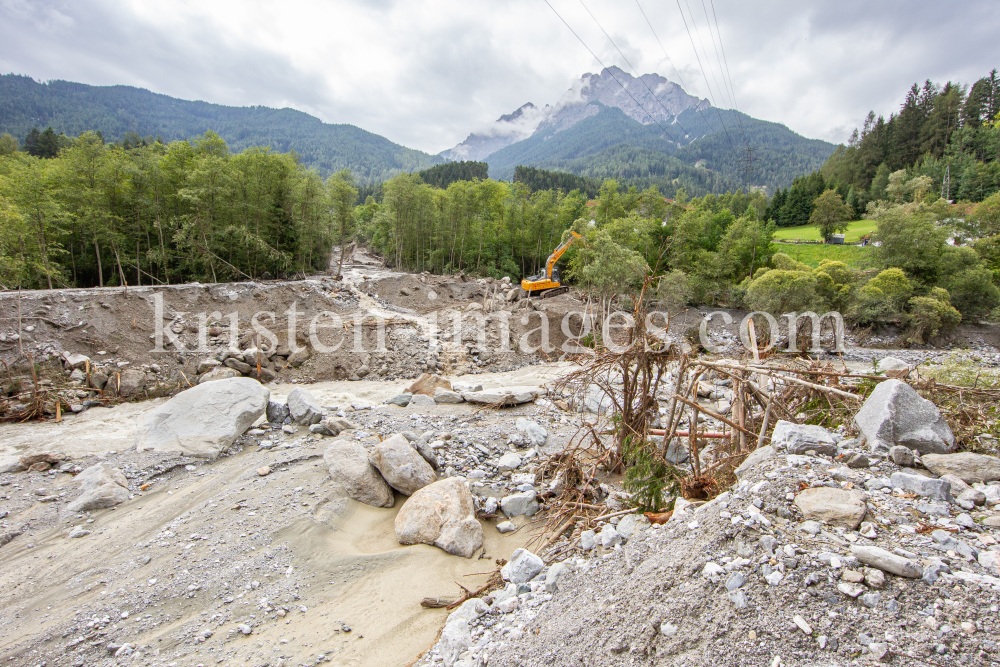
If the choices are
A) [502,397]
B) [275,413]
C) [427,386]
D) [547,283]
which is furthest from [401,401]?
[547,283]

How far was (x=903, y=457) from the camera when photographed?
252 cm

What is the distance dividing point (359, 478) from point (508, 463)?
1937 mm

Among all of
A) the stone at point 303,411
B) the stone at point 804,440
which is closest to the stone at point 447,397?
the stone at point 303,411

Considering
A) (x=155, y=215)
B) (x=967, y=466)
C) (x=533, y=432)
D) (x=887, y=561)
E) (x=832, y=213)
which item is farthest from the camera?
(x=832, y=213)

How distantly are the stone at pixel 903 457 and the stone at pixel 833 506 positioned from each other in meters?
0.54

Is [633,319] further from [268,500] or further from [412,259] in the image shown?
[412,259]

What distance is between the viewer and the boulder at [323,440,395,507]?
195 inches

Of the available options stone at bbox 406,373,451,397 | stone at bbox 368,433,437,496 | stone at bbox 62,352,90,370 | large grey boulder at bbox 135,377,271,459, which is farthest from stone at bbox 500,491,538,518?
stone at bbox 62,352,90,370

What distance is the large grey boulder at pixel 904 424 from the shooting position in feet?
8.59

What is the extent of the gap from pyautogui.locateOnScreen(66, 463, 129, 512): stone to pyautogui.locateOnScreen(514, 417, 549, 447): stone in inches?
210

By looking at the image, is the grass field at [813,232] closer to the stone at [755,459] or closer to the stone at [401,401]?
the stone at [401,401]

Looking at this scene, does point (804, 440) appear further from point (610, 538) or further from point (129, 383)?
point (129, 383)

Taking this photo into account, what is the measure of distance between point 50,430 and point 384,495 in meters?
8.80

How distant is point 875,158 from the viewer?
48.6 m
